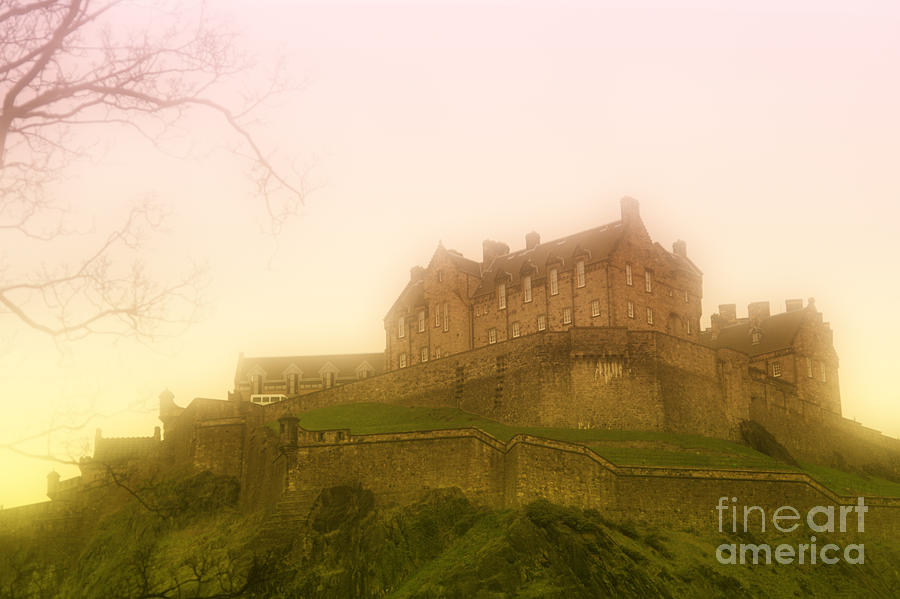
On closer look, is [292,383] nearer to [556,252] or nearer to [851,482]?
[556,252]

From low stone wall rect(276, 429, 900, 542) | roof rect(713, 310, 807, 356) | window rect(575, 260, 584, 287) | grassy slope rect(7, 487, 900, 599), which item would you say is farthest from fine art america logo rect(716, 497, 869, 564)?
roof rect(713, 310, 807, 356)

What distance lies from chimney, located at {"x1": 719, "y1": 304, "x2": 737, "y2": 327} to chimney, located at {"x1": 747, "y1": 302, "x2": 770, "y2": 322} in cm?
189

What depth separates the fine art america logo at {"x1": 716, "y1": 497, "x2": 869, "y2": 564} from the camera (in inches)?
1928

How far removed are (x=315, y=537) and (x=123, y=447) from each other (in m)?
20.5

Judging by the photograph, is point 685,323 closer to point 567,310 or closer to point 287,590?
point 567,310

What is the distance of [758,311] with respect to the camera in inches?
3022

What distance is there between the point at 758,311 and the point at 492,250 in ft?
68.4

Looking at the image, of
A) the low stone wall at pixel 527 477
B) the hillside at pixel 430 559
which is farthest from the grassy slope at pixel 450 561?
the low stone wall at pixel 527 477

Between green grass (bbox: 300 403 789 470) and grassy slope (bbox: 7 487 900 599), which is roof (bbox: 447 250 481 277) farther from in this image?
grassy slope (bbox: 7 487 900 599)

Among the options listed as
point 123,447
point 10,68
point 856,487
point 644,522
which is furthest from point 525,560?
point 10,68

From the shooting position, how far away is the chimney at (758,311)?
251 ft

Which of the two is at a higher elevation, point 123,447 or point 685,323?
point 685,323

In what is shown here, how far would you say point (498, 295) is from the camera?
6788cm

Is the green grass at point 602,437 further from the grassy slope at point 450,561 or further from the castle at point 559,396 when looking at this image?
the grassy slope at point 450,561
